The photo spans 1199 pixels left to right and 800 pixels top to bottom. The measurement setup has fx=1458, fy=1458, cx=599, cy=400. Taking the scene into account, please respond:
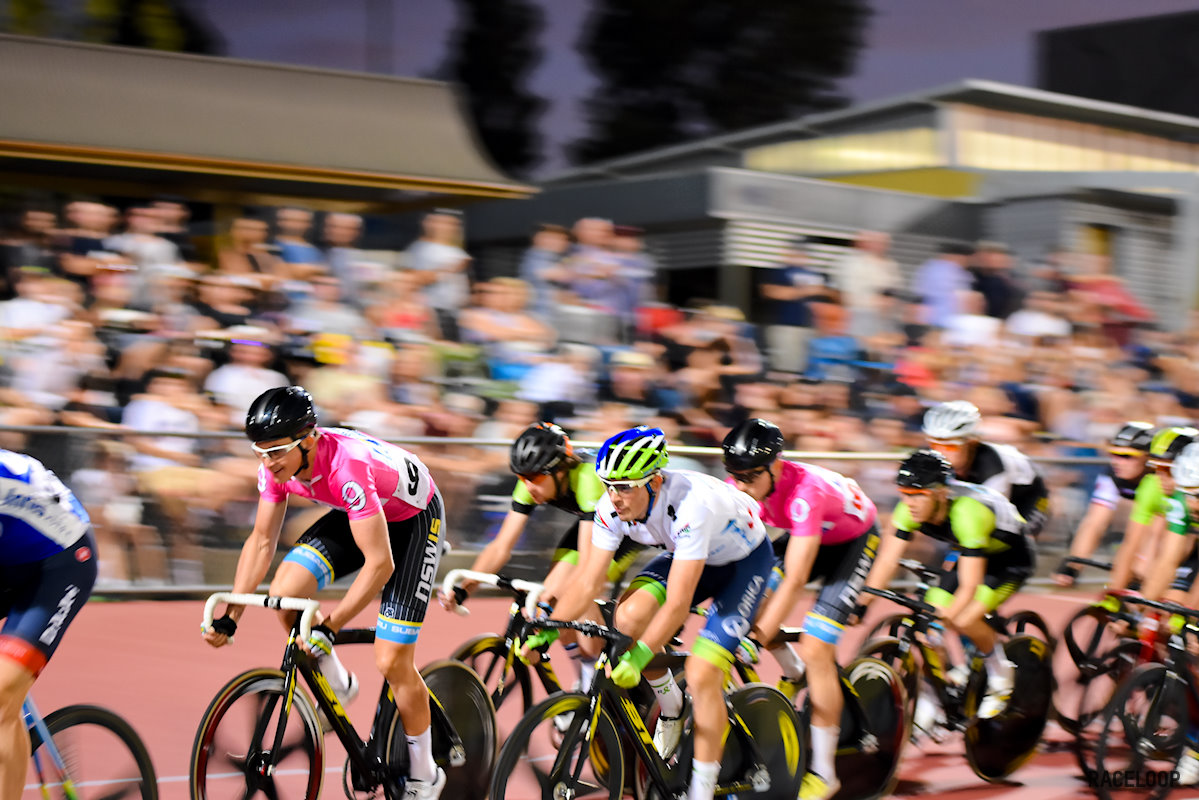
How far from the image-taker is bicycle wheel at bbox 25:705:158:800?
4.32 metres

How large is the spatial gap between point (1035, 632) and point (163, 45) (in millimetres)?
18273

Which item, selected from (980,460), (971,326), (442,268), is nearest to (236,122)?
(442,268)

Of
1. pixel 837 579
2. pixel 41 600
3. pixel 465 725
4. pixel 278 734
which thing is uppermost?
pixel 41 600

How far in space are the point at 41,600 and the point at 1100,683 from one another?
490cm

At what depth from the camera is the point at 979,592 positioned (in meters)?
6.40

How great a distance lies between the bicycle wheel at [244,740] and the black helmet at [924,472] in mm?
2723

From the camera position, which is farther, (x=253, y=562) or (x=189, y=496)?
(x=189, y=496)

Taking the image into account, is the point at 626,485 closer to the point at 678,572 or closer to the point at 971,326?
the point at 678,572

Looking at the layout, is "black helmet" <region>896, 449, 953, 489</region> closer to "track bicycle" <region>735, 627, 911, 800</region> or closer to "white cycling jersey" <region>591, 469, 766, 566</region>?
"track bicycle" <region>735, 627, 911, 800</region>

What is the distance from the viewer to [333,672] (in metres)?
4.90

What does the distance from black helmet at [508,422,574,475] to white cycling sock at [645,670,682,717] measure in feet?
3.31

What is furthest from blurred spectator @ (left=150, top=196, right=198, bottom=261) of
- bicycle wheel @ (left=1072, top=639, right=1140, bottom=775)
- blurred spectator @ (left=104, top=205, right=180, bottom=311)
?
bicycle wheel @ (left=1072, top=639, right=1140, bottom=775)

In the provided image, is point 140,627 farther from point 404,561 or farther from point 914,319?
point 914,319

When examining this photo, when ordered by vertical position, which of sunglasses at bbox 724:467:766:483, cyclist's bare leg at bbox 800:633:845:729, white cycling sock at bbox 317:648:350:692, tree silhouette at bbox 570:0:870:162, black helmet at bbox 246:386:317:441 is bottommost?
cyclist's bare leg at bbox 800:633:845:729
